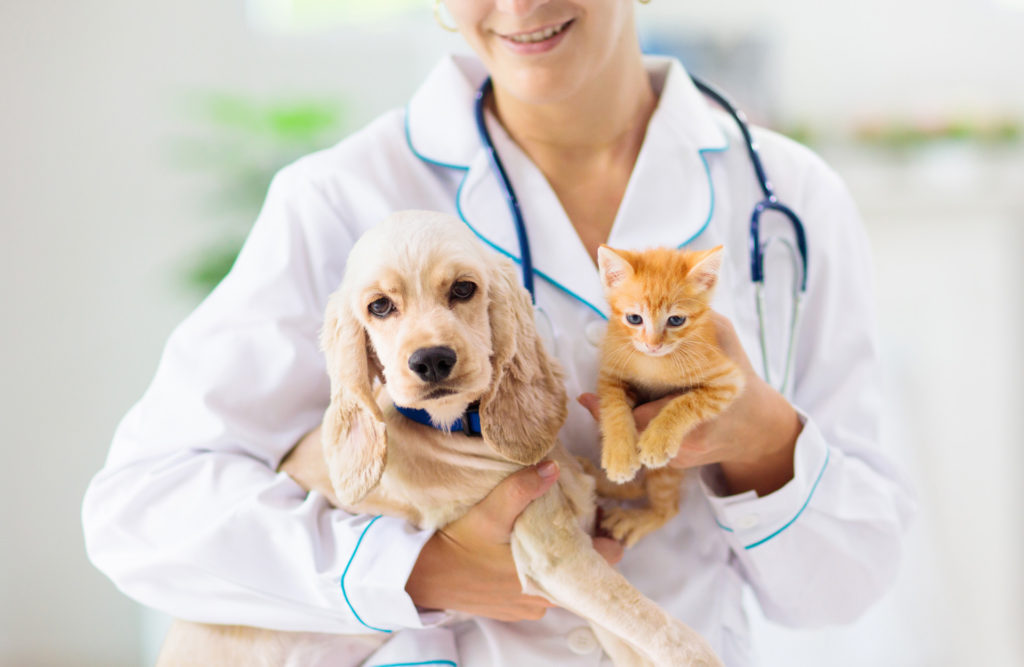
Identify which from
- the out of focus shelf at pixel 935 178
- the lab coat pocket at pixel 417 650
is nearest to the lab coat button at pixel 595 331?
the lab coat pocket at pixel 417 650

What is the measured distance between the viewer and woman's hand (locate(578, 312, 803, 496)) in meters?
1.19

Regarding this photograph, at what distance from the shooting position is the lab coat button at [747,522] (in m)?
1.36

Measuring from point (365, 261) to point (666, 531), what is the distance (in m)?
0.71

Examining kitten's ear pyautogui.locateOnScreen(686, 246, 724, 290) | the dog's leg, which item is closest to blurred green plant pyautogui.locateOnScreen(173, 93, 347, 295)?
the dog's leg

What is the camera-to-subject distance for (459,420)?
1124mm

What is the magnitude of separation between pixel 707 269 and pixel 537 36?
484 mm

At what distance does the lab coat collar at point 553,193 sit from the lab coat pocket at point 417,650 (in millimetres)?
570

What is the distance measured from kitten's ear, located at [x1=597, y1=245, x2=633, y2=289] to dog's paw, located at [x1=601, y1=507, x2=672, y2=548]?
38 cm

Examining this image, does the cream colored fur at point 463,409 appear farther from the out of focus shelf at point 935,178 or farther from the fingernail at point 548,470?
the out of focus shelf at point 935,178

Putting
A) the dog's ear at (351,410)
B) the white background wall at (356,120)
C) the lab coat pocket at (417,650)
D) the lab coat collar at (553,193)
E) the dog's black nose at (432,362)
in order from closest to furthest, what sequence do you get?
the dog's black nose at (432,362) < the dog's ear at (351,410) < the lab coat pocket at (417,650) < the lab coat collar at (553,193) < the white background wall at (356,120)

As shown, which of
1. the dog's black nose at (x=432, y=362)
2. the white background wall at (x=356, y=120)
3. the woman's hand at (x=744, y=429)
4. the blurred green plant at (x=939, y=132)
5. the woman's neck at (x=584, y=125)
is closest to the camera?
the dog's black nose at (x=432, y=362)

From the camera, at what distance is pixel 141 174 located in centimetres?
325

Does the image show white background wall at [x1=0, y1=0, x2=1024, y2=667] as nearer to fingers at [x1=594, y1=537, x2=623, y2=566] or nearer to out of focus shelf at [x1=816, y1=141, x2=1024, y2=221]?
out of focus shelf at [x1=816, y1=141, x2=1024, y2=221]

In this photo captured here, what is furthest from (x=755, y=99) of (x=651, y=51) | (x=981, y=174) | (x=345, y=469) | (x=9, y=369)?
(x=345, y=469)
